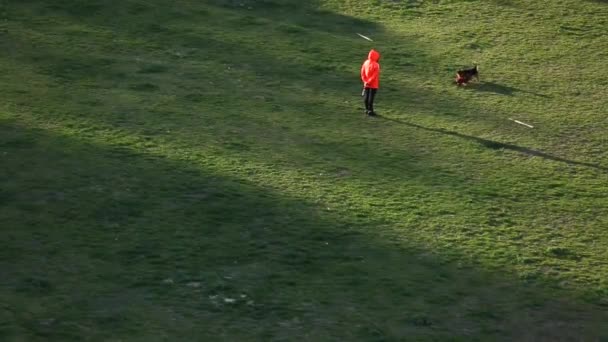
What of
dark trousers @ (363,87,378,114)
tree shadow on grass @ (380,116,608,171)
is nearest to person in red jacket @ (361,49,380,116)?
dark trousers @ (363,87,378,114)

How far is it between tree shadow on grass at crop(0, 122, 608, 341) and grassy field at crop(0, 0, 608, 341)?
0.16 feet

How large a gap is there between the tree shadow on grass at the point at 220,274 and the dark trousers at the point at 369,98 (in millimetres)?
6171

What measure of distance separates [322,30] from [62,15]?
8.83 meters

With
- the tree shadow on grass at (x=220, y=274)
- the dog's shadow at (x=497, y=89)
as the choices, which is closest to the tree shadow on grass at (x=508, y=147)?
the dog's shadow at (x=497, y=89)

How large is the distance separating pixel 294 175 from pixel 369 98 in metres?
5.07

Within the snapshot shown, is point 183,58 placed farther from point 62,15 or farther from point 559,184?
point 559,184

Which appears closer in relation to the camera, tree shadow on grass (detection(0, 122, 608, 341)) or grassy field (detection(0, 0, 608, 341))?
tree shadow on grass (detection(0, 122, 608, 341))

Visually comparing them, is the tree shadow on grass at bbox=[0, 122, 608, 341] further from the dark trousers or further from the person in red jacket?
the dark trousers

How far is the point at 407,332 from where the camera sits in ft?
57.7

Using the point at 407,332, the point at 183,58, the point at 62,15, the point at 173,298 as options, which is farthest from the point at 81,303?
the point at 62,15

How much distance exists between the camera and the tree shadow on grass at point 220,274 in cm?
1744

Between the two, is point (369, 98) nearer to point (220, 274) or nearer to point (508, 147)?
point (508, 147)

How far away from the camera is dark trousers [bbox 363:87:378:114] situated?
27.8 meters

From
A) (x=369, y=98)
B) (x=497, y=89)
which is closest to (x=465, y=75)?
(x=497, y=89)
